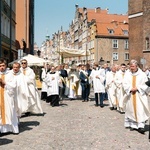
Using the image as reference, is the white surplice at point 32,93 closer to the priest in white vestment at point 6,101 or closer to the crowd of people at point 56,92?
the crowd of people at point 56,92

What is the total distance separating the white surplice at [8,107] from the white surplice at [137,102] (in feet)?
10.1

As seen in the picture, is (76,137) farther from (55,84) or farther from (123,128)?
(55,84)

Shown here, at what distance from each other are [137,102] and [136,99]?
87mm

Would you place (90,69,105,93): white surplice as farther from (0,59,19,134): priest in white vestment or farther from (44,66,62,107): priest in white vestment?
(0,59,19,134): priest in white vestment

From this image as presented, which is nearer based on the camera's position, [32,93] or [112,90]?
[32,93]

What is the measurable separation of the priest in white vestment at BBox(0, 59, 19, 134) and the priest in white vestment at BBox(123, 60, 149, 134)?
3077mm

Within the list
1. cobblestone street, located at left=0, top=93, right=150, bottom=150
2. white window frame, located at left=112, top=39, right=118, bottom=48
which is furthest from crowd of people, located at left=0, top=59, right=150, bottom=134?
white window frame, located at left=112, top=39, right=118, bottom=48

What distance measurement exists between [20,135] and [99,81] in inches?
269

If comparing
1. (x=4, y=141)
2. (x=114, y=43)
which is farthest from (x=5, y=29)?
(x=114, y=43)

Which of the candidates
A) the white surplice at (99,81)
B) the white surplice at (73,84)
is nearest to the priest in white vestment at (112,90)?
the white surplice at (99,81)

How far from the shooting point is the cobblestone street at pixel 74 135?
280 inches

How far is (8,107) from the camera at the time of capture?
8.12 m

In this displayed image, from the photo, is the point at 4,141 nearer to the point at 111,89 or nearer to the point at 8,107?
the point at 8,107

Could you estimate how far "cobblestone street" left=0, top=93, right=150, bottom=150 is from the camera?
711cm
